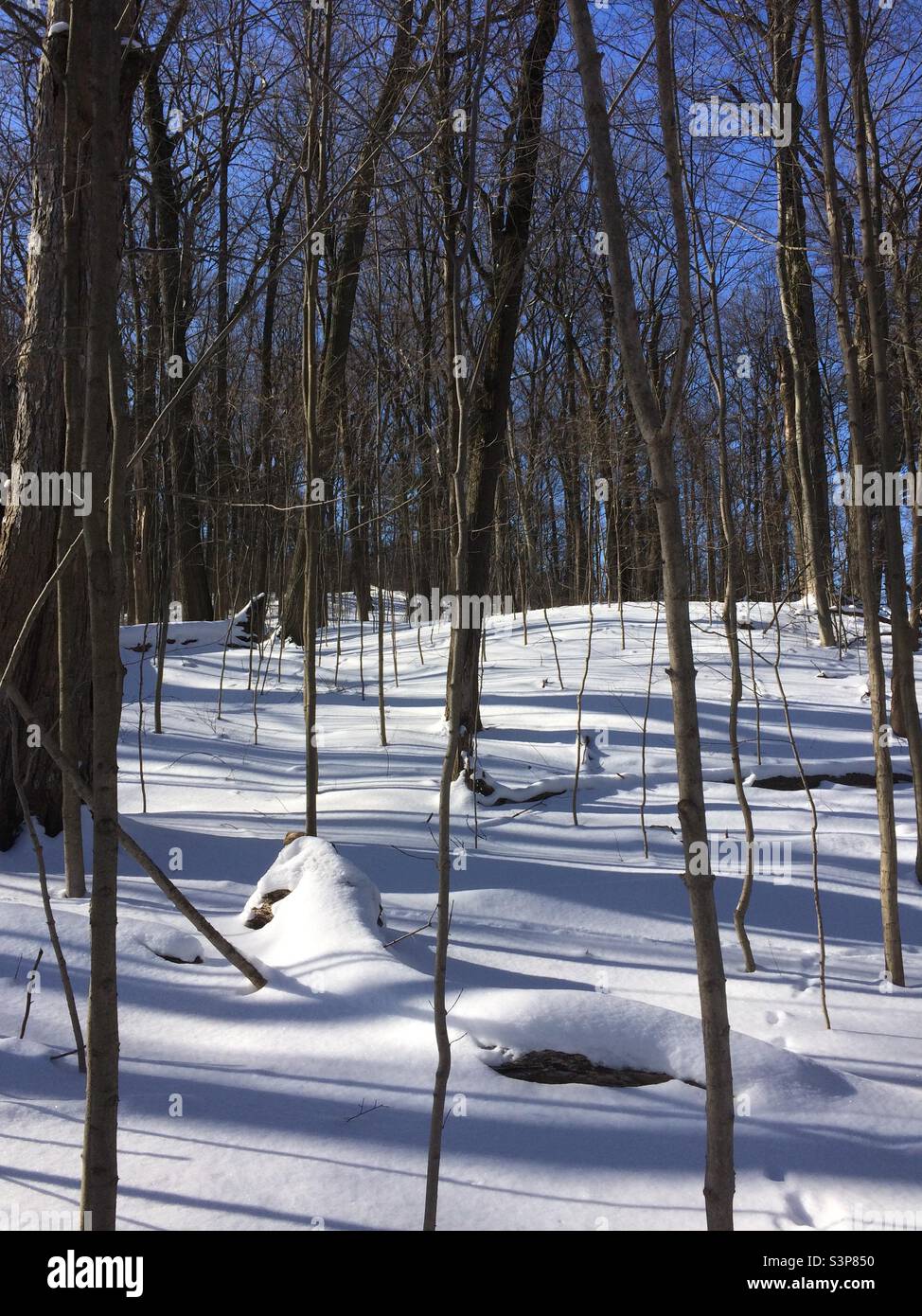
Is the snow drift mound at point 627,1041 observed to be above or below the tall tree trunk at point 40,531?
below

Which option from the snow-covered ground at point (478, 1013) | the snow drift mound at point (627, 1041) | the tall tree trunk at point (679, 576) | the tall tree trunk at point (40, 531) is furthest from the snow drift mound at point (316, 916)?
the tall tree trunk at point (679, 576)

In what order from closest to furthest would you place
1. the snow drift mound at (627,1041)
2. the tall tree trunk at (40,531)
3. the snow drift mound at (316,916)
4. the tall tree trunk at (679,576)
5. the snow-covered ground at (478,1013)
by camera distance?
the tall tree trunk at (679,576), the snow-covered ground at (478,1013), the snow drift mound at (627,1041), the snow drift mound at (316,916), the tall tree trunk at (40,531)

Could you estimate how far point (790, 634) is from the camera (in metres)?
12.2

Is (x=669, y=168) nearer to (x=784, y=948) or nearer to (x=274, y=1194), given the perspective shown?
(x=274, y=1194)

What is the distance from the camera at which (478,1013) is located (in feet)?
9.84

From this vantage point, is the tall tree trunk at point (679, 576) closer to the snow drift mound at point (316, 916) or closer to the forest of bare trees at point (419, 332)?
the forest of bare trees at point (419, 332)

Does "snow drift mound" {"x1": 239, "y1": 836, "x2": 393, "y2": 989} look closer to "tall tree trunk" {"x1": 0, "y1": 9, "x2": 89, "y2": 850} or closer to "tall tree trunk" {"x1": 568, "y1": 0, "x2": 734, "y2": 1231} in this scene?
"tall tree trunk" {"x1": 0, "y1": 9, "x2": 89, "y2": 850}

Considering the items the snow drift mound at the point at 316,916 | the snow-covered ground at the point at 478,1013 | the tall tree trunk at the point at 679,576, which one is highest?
the tall tree trunk at the point at 679,576

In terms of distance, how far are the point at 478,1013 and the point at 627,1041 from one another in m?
0.47

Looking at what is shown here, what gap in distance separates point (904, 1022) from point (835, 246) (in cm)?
323

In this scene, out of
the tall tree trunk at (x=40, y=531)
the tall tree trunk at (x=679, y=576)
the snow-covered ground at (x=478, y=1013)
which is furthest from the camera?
the tall tree trunk at (x=40, y=531)

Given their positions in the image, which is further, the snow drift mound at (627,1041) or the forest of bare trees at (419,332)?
the snow drift mound at (627,1041)

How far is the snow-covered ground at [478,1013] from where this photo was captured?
86.3 inches

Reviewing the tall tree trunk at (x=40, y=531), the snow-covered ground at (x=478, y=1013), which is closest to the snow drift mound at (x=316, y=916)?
the snow-covered ground at (x=478, y=1013)
